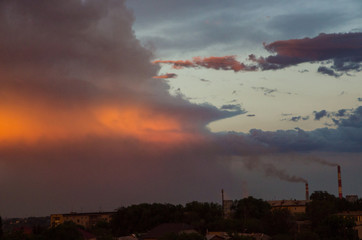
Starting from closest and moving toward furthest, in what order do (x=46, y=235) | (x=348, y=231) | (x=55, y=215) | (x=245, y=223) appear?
(x=46, y=235) → (x=348, y=231) → (x=245, y=223) → (x=55, y=215)

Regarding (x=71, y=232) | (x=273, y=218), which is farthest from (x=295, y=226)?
(x=71, y=232)

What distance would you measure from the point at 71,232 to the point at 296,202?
110m

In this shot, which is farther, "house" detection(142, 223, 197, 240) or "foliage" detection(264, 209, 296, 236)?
"foliage" detection(264, 209, 296, 236)

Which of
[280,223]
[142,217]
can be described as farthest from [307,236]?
[142,217]

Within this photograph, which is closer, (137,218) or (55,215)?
(137,218)

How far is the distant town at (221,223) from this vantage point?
94312 mm

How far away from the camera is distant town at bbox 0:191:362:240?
309 feet

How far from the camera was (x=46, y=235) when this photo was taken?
83.4 m

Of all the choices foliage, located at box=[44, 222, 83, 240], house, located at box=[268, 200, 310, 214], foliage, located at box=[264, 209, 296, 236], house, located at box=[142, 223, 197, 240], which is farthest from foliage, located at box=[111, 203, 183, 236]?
house, located at box=[268, 200, 310, 214]

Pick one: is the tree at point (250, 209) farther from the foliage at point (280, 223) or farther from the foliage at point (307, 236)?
the foliage at point (307, 236)

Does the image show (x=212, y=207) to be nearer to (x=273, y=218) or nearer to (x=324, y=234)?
(x=273, y=218)

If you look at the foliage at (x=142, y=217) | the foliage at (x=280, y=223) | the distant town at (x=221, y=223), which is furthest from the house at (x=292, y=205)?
the foliage at (x=280, y=223)

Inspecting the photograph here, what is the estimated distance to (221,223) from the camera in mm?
111438

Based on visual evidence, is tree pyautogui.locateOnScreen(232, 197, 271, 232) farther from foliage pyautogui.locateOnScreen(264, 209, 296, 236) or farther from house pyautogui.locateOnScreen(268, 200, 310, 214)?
house pyautogui.locateOnScreen(268, 200, 310, 214)
